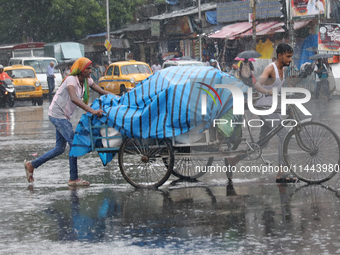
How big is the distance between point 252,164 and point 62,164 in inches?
127

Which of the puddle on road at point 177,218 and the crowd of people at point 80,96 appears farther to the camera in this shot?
the crowd of people at point 80,96

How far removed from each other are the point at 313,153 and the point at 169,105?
1.85m

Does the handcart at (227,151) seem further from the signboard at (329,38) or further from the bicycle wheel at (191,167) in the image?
the signboard at (329,38)

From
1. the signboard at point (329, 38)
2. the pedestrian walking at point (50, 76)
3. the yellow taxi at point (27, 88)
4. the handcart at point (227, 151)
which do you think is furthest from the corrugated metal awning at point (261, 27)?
the handcart at point (227, 151)

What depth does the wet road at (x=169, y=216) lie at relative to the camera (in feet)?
15.5

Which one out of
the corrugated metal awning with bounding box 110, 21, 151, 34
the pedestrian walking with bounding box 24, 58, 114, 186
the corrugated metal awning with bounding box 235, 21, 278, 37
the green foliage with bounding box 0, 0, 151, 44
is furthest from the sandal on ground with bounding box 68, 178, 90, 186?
the green foliage with bounding box 0, 0, 151, 44

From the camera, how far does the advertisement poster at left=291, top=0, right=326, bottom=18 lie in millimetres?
27922

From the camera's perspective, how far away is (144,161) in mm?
7230

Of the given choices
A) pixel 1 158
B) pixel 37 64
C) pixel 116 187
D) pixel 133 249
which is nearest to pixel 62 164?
pixel 1 158

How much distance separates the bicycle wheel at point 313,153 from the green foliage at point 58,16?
130ft

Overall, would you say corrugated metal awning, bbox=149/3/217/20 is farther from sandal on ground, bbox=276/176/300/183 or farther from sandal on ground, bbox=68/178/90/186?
sandal on ground, bbox=276/176/300/183

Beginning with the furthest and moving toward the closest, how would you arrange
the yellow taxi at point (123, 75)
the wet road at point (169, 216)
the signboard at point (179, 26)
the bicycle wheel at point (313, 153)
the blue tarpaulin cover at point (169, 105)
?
the signboard at point (179, 26) < the yellow taxi at point (123, 75) < the bicycle wheel at point (313, 153) < the blue tarpaulin cover at point (169, 105) < the wet road at point (169, 216)

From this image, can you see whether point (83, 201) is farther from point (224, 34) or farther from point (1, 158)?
point (224, 34)

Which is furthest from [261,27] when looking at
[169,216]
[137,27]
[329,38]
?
[169,216]
